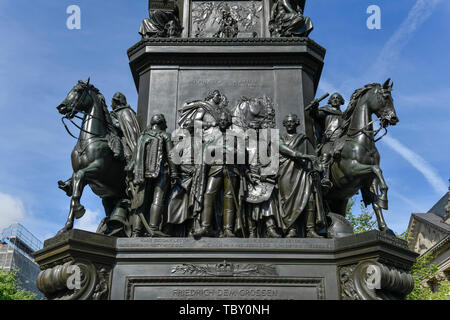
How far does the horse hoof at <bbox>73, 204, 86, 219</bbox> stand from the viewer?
1073 cm

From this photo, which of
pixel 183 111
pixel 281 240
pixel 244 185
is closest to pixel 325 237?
pixel 281 240

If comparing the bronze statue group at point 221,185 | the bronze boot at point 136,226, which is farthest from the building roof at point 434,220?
the bronze boot at point 136,226

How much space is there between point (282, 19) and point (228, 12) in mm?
1523

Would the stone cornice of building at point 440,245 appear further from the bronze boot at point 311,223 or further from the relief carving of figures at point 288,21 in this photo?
the bronze boot at point 311,223

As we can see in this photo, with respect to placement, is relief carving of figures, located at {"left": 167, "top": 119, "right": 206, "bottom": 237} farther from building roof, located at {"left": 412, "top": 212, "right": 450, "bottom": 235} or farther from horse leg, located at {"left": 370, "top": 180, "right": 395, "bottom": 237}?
building roof, located at {"left": 412, "top": 212, "right": 450, "bottom": 235}

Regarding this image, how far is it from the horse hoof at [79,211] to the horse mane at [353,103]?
6301mm

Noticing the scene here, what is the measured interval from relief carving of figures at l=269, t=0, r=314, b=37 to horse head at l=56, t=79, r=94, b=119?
493 cm

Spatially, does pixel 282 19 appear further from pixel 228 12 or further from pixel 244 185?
pixel 244 185

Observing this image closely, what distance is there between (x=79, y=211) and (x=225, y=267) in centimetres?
342

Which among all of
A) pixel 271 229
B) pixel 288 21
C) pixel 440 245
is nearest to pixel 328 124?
pixel 288 21

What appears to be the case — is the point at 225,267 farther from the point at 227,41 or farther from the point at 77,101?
the point at 227,41

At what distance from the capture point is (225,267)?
9594 millimetres

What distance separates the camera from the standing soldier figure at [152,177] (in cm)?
1040

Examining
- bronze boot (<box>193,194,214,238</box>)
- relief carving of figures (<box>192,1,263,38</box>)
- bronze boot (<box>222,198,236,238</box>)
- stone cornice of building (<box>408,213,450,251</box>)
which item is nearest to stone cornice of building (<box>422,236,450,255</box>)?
stone cornice of building (<box>408,213,450,251</box>)
